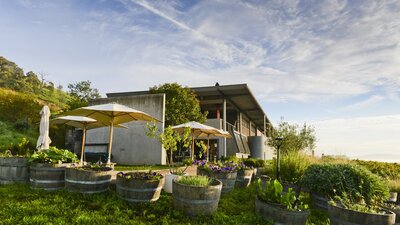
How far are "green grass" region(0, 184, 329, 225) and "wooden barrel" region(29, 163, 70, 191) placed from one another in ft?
0.64

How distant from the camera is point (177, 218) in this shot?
480cm

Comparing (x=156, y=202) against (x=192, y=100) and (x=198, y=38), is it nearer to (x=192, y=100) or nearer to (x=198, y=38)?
(x=198, y=38)

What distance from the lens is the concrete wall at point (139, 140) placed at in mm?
15523

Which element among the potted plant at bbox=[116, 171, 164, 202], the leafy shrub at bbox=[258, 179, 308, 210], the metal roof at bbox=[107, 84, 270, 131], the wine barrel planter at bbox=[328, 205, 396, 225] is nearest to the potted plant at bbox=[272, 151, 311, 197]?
the leafy shrub at bbox=[258, 179, 308, 210]

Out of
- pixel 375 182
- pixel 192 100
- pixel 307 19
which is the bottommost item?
pixel 375 182

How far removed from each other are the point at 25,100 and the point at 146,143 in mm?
15308

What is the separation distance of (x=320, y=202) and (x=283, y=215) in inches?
98.2

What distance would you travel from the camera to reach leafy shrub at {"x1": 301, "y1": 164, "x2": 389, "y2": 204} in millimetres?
6137

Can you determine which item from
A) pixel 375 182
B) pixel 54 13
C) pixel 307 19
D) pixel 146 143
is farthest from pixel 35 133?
pixel 375 182

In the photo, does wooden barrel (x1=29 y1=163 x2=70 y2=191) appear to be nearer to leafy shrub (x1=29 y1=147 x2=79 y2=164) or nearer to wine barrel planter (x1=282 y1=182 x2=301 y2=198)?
leafy shrub (x1=29 y1=147 x2=79 y2=164)

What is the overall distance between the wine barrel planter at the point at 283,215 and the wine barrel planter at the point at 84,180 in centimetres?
380

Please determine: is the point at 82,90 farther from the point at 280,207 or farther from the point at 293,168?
the point at 280,207

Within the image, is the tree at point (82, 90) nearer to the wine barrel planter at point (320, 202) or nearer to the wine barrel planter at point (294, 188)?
the wine barrel planter at point (294, 188)

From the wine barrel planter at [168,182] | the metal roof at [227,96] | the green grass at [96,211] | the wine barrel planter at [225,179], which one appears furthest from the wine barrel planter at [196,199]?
the metal roof at [227,96]
